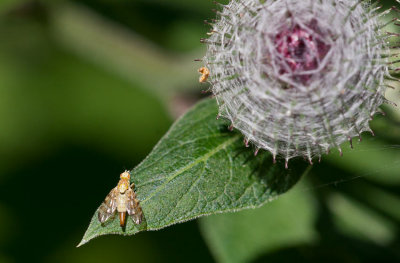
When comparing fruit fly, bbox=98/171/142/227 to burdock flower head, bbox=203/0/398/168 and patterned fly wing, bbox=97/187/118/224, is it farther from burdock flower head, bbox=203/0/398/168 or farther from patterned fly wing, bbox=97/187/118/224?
burdock flower head, bbox=203/0/398/168

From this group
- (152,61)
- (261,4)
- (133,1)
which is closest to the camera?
(261,4)

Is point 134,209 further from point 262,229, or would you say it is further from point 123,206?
point 262,229

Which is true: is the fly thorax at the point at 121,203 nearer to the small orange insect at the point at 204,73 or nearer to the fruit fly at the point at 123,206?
the fruit fly at the point at 123,206

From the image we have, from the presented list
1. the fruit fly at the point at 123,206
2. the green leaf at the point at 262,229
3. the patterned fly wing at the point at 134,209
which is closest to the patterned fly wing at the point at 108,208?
the fruit fly at the point at 123,206

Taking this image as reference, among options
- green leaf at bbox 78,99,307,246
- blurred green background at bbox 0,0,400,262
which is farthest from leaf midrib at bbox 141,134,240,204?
blurred green background at bbox 0,0,400,262

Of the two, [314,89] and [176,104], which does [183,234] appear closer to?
[176,104]

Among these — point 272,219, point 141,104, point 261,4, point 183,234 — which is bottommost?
point 183,234

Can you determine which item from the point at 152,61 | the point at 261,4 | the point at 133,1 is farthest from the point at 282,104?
the point at 133,1
